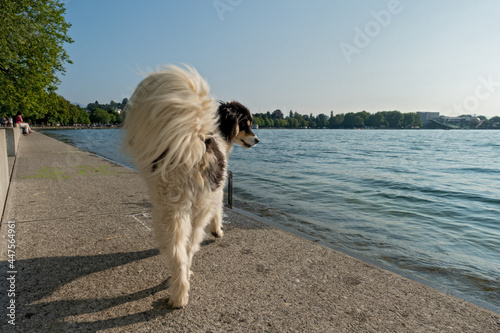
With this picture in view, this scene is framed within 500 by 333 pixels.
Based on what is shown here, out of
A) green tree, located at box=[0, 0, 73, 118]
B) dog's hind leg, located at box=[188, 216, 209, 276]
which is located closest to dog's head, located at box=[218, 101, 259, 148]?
dog's hind leg, located at box=[188, 216, 209, 276]

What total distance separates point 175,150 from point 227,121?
5.48 feet

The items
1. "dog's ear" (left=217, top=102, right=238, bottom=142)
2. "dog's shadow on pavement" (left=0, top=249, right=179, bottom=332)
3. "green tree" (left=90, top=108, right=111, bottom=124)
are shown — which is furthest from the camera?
"green tree" (left=90, top=108, right=111, bottom=124)

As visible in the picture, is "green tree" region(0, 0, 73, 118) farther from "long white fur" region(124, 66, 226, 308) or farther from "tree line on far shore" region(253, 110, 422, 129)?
"tree line on far shore" region(253, 110, 422, 129)

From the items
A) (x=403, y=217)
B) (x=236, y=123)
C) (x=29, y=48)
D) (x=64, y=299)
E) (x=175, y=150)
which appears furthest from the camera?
(x=29, y=48)

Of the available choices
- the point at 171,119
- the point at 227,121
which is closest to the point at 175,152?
→ the point at 171,119

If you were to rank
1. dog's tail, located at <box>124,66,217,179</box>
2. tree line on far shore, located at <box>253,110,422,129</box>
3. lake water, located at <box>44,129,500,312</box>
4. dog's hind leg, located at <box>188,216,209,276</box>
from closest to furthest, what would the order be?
dog's tail, located at <box>124,66,217,179</box> → dog's hind leg, located at <box>188,216,209,276</box> → lake water, located at <box>44,129,500,312</box> → tree line on far shore, located at <box>253,110,422,129</box>

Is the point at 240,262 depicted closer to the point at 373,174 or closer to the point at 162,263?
the point at 162,263

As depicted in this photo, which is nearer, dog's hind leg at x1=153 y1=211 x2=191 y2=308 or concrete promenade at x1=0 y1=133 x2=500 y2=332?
concrete promenade at x1=0 y1=133 x2=500 y2=332

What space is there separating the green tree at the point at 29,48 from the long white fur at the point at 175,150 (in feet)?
53.9

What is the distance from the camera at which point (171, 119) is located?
8.18 feet

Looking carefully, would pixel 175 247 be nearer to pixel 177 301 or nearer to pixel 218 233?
pixel 177 301

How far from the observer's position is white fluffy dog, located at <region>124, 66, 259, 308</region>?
248 cm

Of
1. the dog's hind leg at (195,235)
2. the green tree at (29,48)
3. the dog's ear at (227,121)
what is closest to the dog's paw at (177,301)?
the dog's hind leg at (195,235)

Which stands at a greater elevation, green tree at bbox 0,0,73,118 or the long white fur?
green tree at bbox 0,0,73,118
